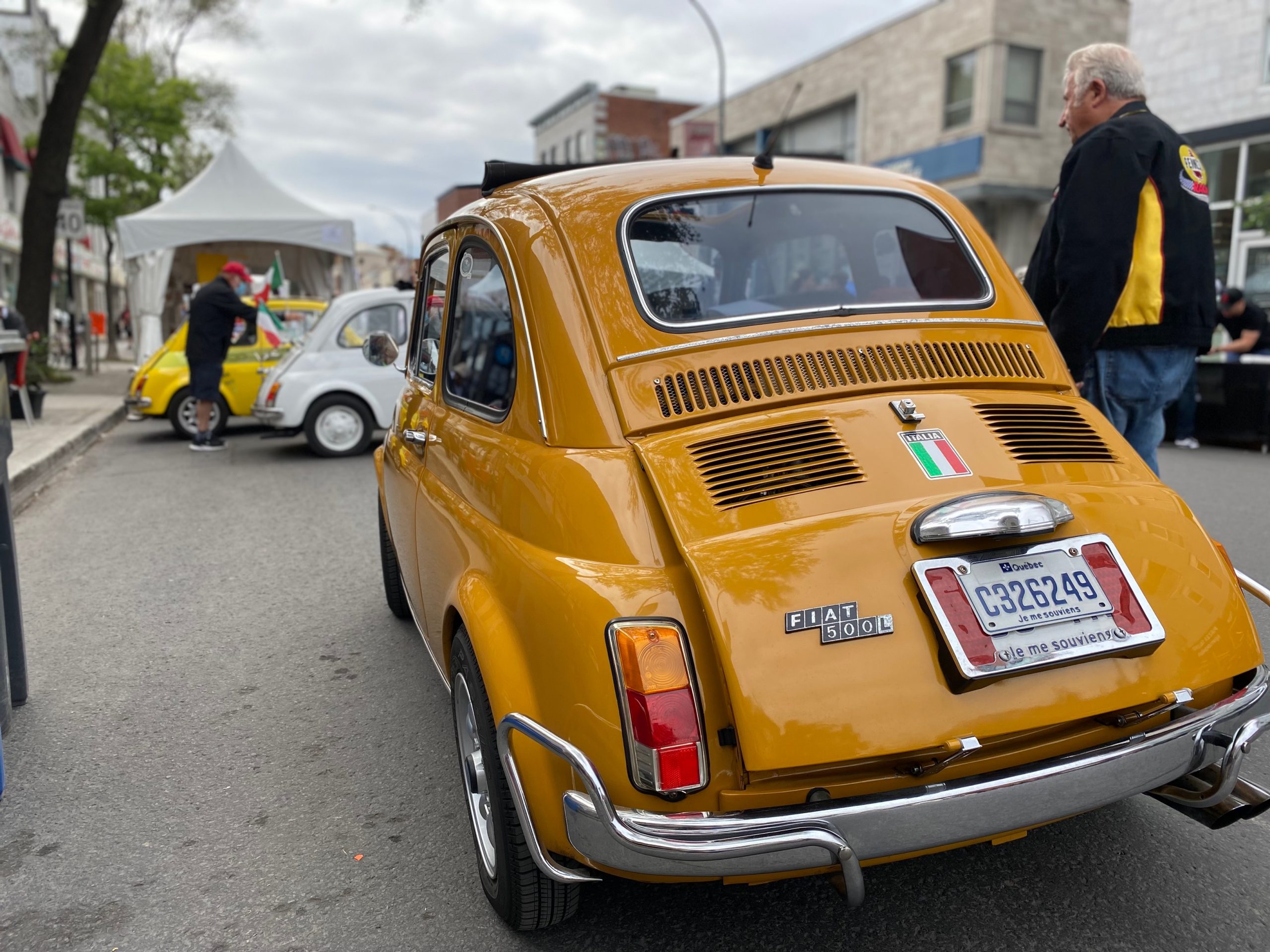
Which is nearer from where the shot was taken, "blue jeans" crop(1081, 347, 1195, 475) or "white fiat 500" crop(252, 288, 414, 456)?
"blue jeans" crop(1081, 347, 1195, 475)

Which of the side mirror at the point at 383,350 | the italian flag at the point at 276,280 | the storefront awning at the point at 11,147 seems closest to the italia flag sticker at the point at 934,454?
the side mirror at the point at 383,350

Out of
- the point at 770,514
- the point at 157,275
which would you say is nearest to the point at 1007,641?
the point at 770,514

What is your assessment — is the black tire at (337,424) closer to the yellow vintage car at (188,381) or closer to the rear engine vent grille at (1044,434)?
the yellow vintage car at (188,381)

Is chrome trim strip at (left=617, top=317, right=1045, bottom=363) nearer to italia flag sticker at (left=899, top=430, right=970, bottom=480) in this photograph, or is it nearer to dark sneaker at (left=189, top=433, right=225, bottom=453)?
italia flag sticker at (left=899, top=430, right=970, bottom=480)

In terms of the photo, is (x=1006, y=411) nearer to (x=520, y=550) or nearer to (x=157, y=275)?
(x=520, y=550)

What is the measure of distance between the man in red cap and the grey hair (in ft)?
30.0

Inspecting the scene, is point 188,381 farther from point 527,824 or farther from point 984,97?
point 984,97

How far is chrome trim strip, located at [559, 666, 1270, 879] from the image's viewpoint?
1.83 m

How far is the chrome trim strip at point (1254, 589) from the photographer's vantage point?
8.06 feet

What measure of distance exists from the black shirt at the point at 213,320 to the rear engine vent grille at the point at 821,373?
9450 millimetres

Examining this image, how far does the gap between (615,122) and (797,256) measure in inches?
2395

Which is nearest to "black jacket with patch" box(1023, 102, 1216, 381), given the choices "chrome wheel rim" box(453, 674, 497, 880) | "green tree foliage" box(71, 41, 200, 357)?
"chrome wheel rim" box(453, 674, 497, 880)

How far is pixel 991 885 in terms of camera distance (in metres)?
2.54

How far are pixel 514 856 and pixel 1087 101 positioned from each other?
349 centimetres
